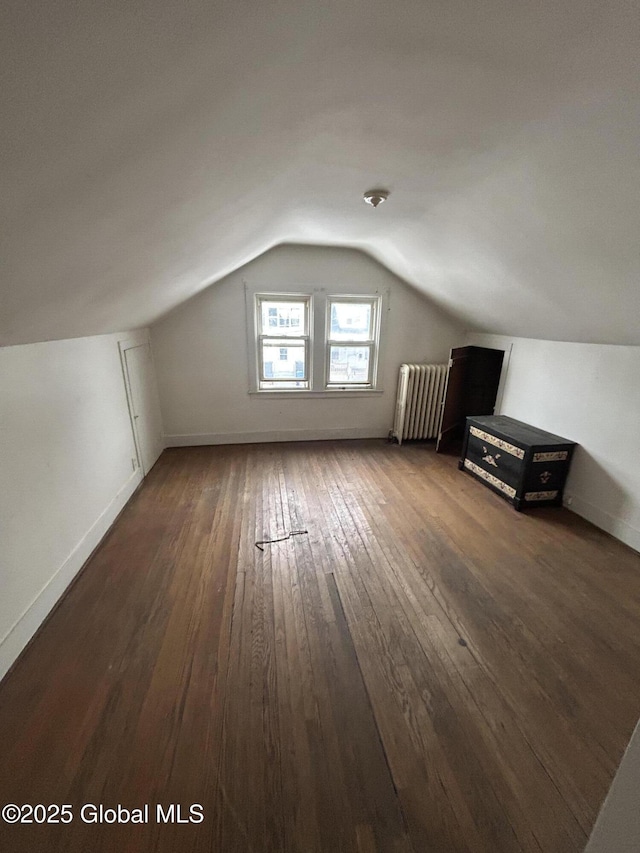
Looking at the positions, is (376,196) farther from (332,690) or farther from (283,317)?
(332,690)

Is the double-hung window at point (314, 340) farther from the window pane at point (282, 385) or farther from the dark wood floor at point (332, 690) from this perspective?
the dark wood floor at point (332, 690)

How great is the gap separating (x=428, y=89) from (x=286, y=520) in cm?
252

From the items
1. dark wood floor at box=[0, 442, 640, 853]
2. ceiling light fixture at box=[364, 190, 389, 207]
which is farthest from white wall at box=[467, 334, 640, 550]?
ceiling light fixture at box=[364, 190, 389, 207]

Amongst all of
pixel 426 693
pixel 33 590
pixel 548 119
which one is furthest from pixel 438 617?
pixel 548 119

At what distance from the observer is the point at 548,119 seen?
3.86 feet

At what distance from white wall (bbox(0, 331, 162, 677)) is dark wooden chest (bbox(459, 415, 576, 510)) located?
3282mm

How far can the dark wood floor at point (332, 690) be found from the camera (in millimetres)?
1095

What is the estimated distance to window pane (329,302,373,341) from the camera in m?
4.07

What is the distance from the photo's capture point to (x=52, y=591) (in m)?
1.83

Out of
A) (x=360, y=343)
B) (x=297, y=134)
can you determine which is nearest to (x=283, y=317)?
(x=360, y=343)

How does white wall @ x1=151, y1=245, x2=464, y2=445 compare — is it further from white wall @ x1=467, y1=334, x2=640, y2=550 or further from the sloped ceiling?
the sloped ceiling

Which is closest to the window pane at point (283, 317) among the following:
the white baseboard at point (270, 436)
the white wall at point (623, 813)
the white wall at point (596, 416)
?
the white baseboard at point (270, 436)

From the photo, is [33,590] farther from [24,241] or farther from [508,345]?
[508,345]

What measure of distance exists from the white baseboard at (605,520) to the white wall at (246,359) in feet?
7.11
